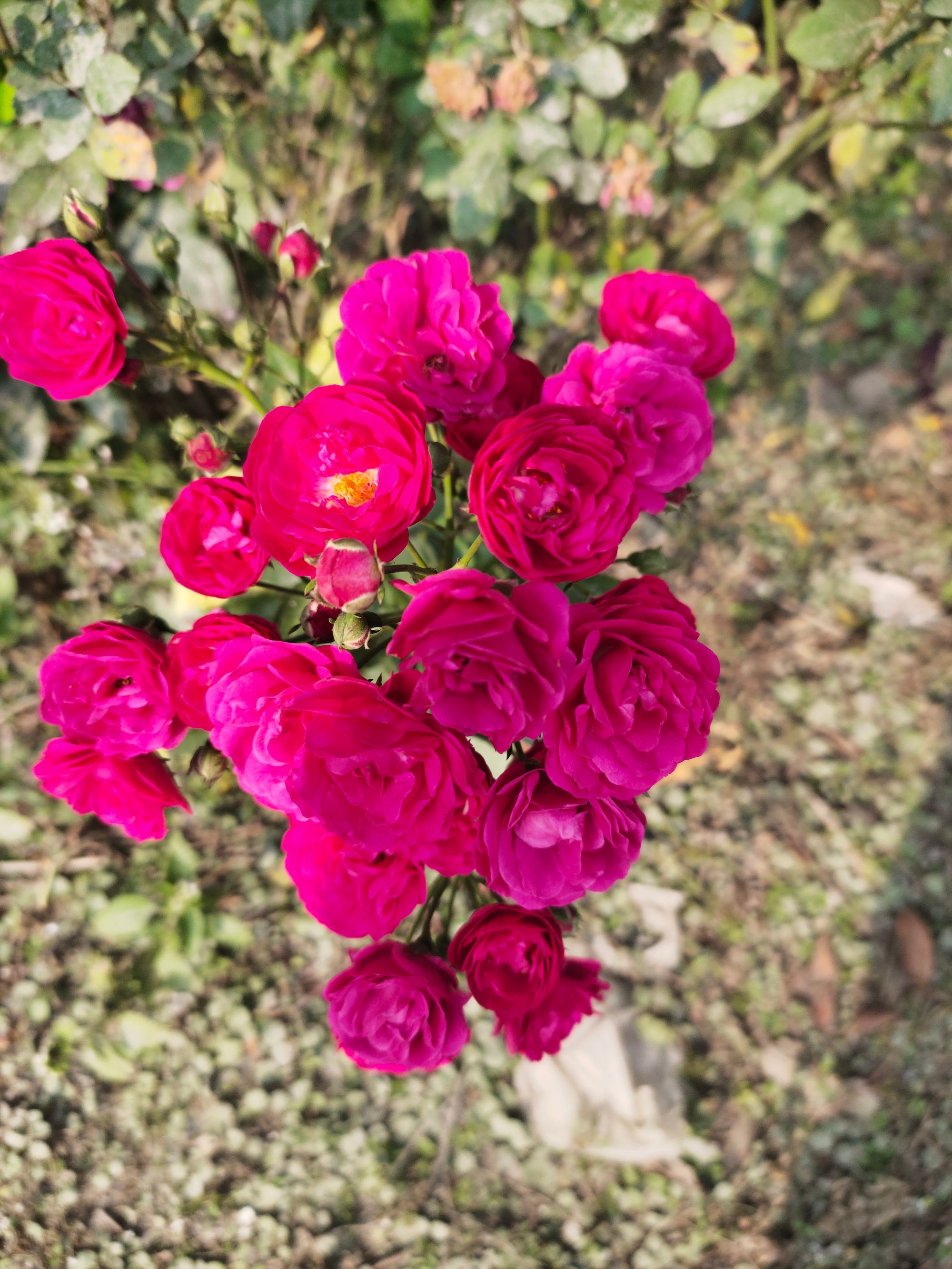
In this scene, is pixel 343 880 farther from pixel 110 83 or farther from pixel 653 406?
pixel 110 83

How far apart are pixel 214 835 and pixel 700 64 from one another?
2598mm

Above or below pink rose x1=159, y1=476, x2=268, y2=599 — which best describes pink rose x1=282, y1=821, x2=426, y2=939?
below

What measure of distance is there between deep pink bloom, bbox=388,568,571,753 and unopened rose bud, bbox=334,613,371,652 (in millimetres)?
118

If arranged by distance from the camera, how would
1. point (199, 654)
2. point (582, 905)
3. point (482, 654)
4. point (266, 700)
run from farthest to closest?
point (582, 905) → point (199, 654) → point (266, 700) → point (482, 654)

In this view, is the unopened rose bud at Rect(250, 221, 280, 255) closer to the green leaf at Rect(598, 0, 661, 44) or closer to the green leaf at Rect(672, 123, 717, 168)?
the green leaf at Rect(598, 0, 661, 44)

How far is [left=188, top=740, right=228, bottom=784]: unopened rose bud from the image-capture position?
1.15m

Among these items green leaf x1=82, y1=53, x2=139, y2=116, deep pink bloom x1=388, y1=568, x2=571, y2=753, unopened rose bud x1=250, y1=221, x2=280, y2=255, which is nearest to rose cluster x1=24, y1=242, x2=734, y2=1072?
deep pink bloom x1=388, y1=568, x2=571, y2=753

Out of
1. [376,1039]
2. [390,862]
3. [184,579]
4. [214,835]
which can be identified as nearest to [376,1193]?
[214,835]

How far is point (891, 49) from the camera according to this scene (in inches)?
59.9

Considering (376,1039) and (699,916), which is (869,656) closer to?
(699,916)

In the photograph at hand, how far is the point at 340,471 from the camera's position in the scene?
0.93m

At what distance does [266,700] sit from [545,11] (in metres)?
1.40

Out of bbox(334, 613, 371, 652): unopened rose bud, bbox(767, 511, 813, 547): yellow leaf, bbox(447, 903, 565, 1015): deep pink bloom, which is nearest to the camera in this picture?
bbox(334, 613, 371, 652): unopened rose bud

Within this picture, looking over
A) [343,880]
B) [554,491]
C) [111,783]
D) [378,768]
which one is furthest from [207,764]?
[554,491]
